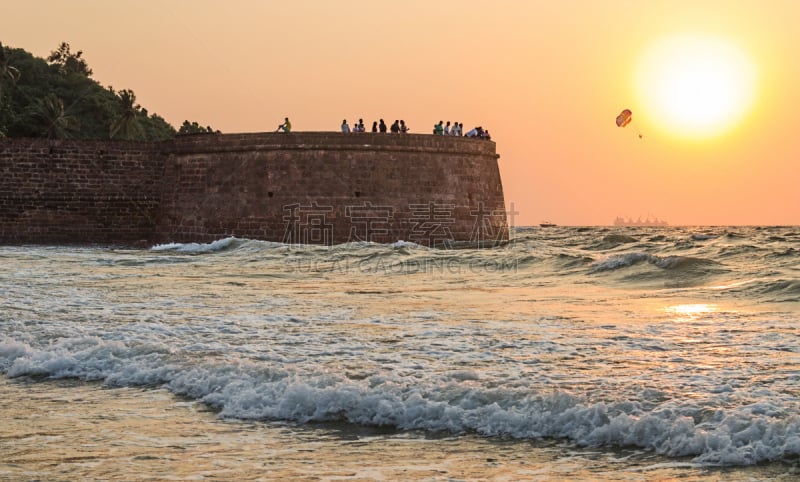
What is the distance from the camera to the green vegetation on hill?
37.3m

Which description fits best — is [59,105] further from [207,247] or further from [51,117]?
[207,247]

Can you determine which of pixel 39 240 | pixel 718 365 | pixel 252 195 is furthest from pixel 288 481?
pixel 39 240

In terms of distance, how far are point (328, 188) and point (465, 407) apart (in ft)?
57.6

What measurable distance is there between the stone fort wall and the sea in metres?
11.4

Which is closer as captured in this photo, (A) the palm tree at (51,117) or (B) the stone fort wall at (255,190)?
(B) the stone fort wall at (255,190)

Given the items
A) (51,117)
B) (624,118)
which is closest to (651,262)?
(624,118)

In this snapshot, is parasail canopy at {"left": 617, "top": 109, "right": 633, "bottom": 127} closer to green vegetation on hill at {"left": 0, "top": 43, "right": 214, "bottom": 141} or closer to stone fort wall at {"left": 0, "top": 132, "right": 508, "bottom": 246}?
stone fort wall at {"left": 0, "top": 132, "right": 508, "bottom": 246}

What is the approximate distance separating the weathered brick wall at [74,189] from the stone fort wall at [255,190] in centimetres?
2

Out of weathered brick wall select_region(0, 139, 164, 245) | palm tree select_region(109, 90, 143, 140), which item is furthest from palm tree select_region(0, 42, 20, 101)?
weathered brick wall select_region(0, 139, 164, 245)

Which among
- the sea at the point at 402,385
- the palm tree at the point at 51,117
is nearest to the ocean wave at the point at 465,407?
the sea at the point at 402,385

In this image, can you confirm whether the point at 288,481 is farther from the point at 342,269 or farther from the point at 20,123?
the point at 20,123

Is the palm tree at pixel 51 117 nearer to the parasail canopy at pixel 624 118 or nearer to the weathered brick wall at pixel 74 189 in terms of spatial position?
the weathered brick wall at pixel 74 189

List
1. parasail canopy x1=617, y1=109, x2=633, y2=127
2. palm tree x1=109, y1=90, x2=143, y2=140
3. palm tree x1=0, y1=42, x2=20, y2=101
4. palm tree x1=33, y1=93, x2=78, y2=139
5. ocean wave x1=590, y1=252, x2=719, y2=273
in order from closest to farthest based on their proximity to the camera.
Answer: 1. ocean wave x1=590, y1=252, x2=719, y2=273
2. parasail canopy x1=617, y1=109, x2=633, y2=127
3. palm tree x1=0, y1=42, x2=20, y2=101
4. palm tree x1=33, y1=93, x2=78, y2=139
5. palm tree x1=109, y1=90, x2=143, y2=140

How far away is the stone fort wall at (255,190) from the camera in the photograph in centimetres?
2241
